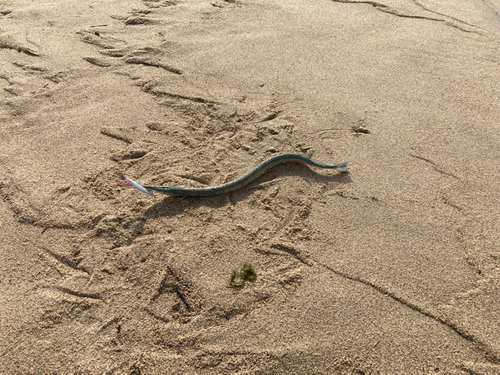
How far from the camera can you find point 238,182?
8.21ft

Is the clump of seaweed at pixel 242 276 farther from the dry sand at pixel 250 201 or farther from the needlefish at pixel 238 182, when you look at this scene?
the needlefish at pixel 238 182

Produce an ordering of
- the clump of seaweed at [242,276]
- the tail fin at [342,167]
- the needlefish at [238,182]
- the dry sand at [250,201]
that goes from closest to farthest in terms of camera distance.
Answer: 1. the dry sand at [250,201]
2. the clump of seaweed at [242,276]
3. the needlefish at [238,182]
4. the tail fin at [342,167]

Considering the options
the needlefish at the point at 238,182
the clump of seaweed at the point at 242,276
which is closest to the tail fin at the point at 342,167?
the needlefish at the point at 238,182

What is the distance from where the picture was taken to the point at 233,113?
310 centimetres

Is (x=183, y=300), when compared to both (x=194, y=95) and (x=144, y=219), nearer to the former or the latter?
(x=144, y=219)

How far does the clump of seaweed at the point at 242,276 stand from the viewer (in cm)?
202

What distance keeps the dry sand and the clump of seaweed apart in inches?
1.3

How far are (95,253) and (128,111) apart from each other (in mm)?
1452

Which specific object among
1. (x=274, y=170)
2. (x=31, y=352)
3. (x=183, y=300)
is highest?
(x=274, y=170)

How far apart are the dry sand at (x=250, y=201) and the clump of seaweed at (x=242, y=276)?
0.03 m

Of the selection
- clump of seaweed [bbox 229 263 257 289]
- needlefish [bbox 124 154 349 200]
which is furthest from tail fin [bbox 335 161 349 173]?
clump of seaweed [bbox 229 263 257 289]

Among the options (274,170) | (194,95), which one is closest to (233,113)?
(194,95)

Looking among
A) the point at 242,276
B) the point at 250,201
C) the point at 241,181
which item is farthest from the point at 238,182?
the point at 242,276

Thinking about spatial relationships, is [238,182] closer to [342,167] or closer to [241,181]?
[241,181]
